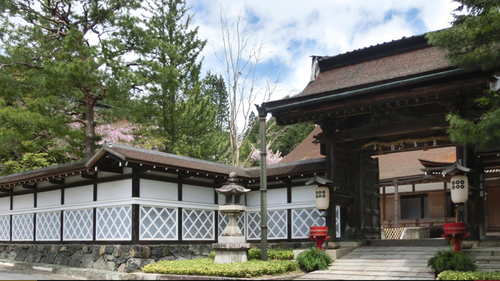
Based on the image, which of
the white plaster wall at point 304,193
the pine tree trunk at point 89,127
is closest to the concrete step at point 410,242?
the white plaster wall at point 304,193

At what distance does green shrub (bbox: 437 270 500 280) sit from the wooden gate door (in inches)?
241

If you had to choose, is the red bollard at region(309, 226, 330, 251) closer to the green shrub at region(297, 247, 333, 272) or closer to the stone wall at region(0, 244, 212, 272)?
the green shrub at region(297, 247, 333, 272)

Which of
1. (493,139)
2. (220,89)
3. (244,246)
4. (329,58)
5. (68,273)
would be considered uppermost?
(220,89)

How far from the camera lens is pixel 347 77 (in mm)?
16891

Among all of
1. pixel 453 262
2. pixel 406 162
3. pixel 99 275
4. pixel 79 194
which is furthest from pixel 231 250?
pixel 406 162

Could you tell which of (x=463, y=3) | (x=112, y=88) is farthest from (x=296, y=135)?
(x=463, y=3)

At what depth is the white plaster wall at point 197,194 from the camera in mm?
16750

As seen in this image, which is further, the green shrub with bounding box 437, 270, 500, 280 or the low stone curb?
the low stone curb

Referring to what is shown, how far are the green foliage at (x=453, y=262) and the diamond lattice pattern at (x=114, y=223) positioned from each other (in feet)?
29.0

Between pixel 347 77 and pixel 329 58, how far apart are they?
1.60 m

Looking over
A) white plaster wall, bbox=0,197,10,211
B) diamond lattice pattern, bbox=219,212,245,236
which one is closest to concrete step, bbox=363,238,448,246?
diamond lattice pattern, bbox=219,212,245,236

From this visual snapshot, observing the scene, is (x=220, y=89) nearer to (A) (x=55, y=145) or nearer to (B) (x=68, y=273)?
(A) (x=55, y=145)

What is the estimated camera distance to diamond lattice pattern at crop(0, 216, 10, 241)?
66.6 ft

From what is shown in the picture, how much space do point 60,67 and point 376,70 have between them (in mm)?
11418
